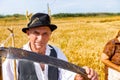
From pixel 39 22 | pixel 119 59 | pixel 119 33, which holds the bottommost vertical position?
pixel 119 59

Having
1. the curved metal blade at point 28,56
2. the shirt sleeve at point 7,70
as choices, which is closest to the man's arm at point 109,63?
the shirt sleeve at point 7,70

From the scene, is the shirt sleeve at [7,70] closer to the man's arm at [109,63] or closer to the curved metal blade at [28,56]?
the curved metal blade at [28,56]

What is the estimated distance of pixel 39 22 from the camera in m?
3.44

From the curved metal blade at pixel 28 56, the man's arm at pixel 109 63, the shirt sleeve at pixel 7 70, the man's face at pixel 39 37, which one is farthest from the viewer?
the man's arm at pixel 109 63

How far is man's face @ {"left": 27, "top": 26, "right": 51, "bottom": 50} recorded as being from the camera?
3.36 m

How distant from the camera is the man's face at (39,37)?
336 cm

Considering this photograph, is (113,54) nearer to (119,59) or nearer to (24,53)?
(119,59)

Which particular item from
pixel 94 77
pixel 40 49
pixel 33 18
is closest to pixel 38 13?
pixel 33 18

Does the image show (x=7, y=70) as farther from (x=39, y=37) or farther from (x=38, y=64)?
(x=39, y=37)

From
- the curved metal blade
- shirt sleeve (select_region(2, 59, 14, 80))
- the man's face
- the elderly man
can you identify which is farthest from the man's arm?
the curved metal blade

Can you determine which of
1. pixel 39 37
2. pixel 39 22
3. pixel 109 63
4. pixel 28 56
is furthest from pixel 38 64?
pixel 109 63

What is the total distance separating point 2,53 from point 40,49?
4.79 ft

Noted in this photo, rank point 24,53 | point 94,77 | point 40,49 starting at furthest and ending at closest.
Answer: point 40,49 → point 94,77 → point 24,53

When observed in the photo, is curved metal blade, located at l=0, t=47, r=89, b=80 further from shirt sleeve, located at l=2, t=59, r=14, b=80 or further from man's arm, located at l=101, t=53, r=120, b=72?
man's arm, located at l=101, t=53, r=120, b=72
